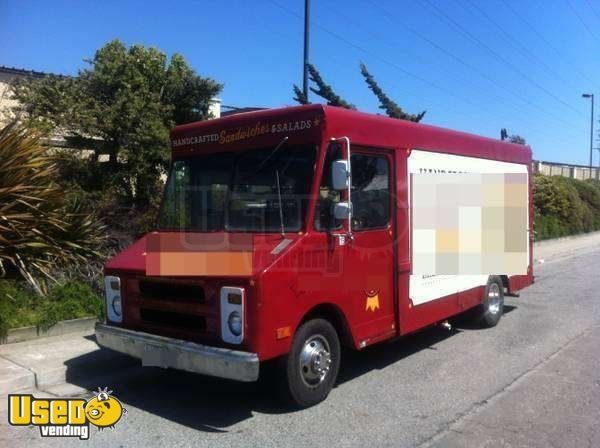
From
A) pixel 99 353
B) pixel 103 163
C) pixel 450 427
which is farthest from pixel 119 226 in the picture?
pixel 450 427

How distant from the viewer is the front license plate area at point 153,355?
506cm

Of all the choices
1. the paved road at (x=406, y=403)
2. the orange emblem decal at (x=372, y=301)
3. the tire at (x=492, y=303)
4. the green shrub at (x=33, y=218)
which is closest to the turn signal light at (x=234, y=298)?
the paved road at (x=406, y=403)

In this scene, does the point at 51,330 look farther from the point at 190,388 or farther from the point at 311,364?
Result: the point at 311,364

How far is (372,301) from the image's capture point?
6035mm

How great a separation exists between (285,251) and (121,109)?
651 cm

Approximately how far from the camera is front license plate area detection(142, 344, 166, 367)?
5059 mm

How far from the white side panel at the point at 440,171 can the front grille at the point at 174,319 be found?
264cm

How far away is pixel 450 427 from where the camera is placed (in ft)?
16.1

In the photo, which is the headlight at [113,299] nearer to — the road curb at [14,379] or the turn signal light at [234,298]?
the road curb at [14,379]

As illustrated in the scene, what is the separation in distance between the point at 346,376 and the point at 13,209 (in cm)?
462

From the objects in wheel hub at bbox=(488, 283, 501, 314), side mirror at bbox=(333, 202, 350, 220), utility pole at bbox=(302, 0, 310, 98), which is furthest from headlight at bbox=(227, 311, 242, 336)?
utility pole at bbox=(302, 0, 310, 98)

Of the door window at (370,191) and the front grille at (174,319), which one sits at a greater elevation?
the door window at (370,191)

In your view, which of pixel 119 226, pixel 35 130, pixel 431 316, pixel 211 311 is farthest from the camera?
pixel 119 226

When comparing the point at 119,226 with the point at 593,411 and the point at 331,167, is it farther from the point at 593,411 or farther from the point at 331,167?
the point at 593,411
